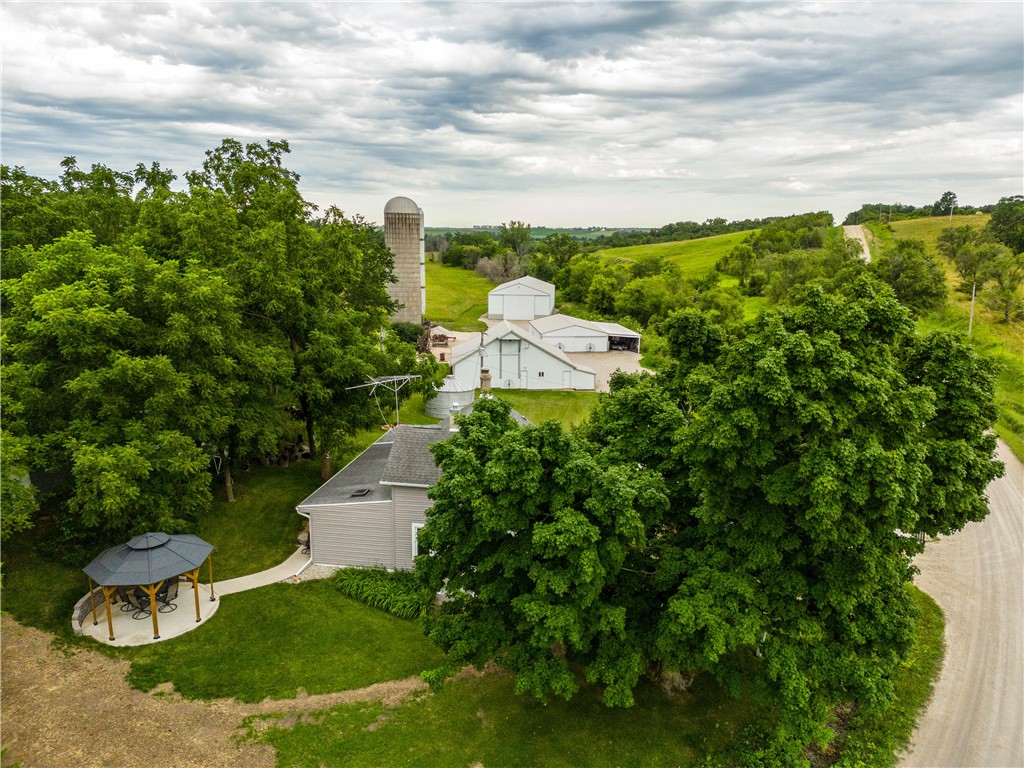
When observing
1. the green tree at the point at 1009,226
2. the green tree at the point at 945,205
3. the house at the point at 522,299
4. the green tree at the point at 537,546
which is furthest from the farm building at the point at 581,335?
the green tree at the point at 945,205

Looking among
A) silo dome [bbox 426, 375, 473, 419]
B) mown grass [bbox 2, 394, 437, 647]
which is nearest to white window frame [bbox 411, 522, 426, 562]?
mown grass [bbox 2, 394, 437, 647]

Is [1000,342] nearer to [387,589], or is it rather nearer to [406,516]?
[406,516]

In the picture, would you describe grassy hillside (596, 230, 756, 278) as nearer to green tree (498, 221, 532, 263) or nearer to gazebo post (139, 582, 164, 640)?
green tree (498, 221, 532, 263)

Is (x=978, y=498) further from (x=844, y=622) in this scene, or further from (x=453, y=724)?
(x=453, y=724)

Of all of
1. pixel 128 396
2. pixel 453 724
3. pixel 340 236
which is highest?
pixel 340 236

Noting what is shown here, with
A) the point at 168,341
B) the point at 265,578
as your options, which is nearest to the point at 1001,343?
the point at 265,578

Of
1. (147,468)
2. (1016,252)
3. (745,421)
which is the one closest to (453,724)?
(745,421)

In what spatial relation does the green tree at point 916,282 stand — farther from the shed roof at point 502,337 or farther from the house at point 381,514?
the house at point 381,514
